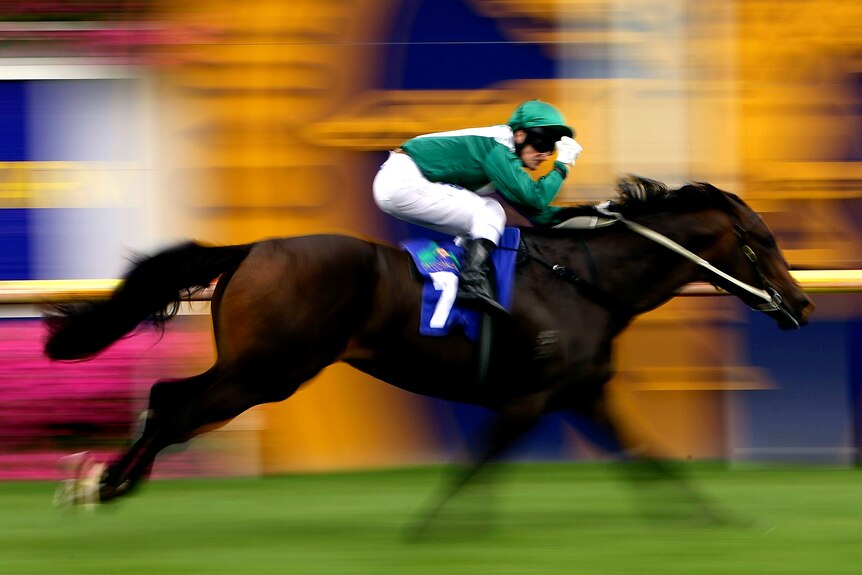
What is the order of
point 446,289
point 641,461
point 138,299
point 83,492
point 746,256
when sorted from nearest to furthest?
1. point 83,492
2. point 446,289
3. point 138,299
4. point 641,461
5. point 746,256

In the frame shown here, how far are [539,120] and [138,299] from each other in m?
1.76

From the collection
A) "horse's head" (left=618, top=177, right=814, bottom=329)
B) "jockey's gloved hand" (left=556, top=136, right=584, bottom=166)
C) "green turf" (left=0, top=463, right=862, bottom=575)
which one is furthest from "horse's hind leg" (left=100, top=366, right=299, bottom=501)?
"horse's head" (left=618, top=177, right=814, bottom=329)

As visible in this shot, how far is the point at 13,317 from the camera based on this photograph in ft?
26.6

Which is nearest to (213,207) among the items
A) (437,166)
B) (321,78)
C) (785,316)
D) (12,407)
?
(321,78)

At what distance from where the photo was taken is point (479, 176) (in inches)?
237

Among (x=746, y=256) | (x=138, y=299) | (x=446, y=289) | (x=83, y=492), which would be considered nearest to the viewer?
(x=83, y=492)

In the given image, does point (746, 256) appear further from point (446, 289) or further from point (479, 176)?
point (446, 289)

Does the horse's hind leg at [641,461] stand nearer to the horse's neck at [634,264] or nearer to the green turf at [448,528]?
the green turf at [448,528]

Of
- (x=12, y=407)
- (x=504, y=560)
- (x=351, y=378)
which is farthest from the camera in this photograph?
(x=351, y=378)

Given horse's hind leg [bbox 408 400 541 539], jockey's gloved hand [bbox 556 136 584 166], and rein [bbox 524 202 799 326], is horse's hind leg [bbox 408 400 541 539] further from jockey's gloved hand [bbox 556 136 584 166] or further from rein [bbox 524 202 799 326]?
jockey's gloved hand [bbox 556 136 584 166]

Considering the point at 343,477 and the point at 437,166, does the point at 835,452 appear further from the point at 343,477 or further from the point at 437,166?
the point at 437,166

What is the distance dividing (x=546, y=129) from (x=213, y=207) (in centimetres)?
279

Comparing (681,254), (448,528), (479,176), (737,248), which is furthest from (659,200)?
(448,528)

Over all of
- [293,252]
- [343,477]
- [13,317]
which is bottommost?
[343,477]
